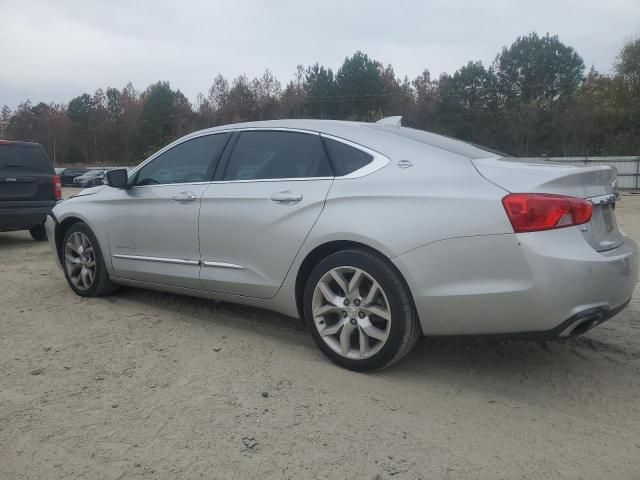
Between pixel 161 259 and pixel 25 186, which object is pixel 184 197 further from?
pixel 25 186

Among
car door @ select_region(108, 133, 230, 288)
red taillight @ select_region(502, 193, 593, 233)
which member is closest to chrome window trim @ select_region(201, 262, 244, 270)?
car door @ select_region(108, 133, 230, 288)

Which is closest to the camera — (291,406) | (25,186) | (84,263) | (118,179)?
(291,406)

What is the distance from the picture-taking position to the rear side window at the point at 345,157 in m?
3.62

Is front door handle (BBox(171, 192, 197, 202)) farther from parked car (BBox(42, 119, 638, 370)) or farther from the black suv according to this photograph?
the black suv

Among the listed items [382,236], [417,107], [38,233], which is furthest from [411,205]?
[417,107]

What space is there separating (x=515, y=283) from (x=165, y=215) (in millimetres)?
2729

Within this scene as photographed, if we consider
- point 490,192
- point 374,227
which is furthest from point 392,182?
point 490,192

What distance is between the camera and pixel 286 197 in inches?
149

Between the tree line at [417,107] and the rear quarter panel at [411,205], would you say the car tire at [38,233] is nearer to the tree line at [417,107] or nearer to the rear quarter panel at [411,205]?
the rear quarter panel at [411,205]

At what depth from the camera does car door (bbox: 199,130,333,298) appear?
3.73 metres

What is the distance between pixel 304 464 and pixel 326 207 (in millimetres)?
1572

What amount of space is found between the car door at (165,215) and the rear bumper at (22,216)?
14.3 ft

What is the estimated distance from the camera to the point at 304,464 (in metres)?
2.55

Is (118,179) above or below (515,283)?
above
